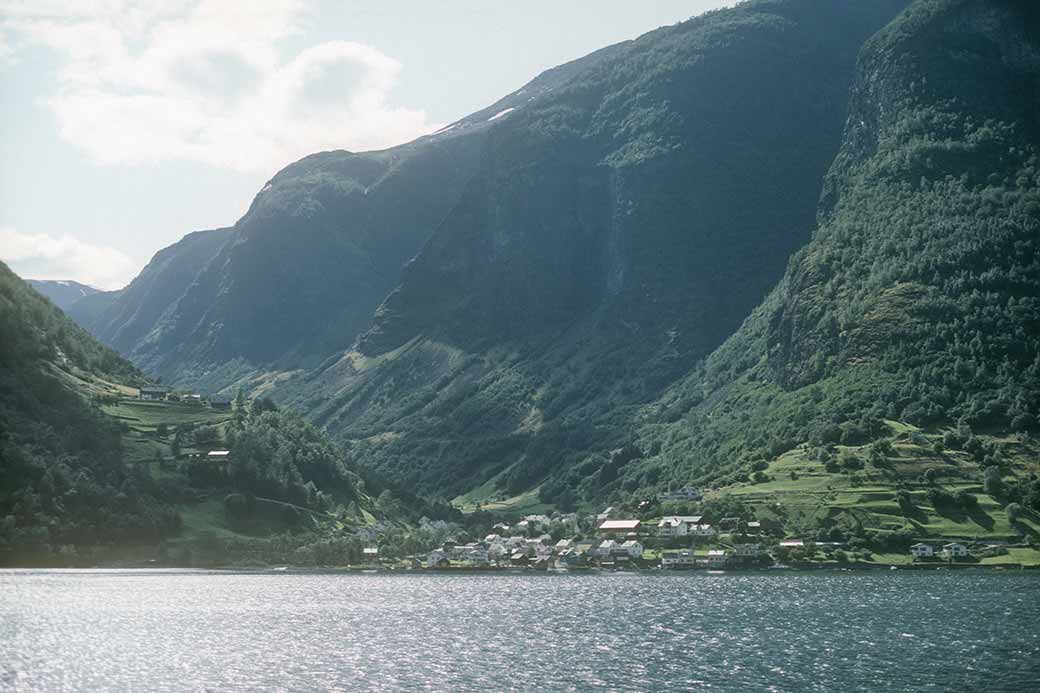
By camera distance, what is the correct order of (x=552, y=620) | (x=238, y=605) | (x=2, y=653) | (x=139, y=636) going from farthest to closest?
(x=238, y=605) → (x=552, y=620) → (x=139, y=636) → (x=2, y=653)

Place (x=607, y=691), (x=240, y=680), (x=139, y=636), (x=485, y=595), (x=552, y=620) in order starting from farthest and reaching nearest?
(x=485, y=595)
(x=552, y=620)
(x=139, y=636)
(x=240, y=680)
(x=607, y=691)

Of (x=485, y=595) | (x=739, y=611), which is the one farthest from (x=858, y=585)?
(x=485, y=595)

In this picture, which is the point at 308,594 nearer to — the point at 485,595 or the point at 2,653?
the point at 485,595

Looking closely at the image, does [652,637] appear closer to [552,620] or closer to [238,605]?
[552,620]

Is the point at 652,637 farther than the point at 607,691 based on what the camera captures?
Yes

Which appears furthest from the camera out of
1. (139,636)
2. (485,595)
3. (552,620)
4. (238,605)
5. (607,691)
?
(485,595)

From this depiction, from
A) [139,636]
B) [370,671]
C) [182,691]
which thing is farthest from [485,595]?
[182,691]
